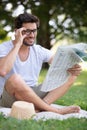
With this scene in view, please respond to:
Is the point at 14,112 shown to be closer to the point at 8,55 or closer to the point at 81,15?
the point at 8,55

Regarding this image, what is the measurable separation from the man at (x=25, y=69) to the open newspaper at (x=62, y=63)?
0.06m

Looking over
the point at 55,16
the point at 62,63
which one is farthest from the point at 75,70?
the point at 55,16

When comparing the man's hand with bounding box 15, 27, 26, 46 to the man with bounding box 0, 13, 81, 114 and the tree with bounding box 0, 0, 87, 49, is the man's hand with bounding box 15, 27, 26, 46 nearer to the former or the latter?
the man with bounding box 0, 13, 81, 114

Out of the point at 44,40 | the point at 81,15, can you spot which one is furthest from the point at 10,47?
the point at 44,40

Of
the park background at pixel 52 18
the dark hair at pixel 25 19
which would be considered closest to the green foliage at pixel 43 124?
the dark hair at pixel 25 19

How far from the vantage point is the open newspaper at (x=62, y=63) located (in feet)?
Answer: 13.1

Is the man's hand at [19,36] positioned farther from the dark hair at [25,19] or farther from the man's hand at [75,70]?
the man's hand at [75,70]

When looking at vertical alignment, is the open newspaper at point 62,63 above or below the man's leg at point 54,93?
above

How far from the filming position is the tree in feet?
42.0

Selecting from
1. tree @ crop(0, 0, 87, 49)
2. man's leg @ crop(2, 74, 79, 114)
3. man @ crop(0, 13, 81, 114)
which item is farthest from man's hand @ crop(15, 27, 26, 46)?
tree @ crop(0, 0, 87, 49)

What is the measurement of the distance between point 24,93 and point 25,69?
1.09 feet

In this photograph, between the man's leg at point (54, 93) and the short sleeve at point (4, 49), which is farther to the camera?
the man's leg at point (54, 93)

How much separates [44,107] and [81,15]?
10.0m

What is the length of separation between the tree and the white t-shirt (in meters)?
8.19
